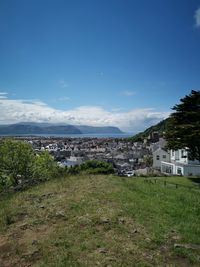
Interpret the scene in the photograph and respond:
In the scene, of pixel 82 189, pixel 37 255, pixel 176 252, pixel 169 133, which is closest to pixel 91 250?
pixel 37 255

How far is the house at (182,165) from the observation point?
42.6 metres

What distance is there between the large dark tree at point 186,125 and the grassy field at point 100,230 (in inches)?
661

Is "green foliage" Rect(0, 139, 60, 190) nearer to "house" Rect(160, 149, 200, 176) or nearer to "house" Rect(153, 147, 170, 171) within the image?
"house" Rect(160, 149, 200, 176)

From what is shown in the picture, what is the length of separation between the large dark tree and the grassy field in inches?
661

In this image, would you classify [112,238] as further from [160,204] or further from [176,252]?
[160,204]

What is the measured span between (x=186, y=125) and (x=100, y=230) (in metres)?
23.1

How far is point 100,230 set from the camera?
975 centimetres

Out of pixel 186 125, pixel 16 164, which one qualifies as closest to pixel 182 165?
pixel 186 125

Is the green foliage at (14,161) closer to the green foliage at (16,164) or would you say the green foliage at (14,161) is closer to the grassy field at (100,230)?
the green foliage at (16,164)

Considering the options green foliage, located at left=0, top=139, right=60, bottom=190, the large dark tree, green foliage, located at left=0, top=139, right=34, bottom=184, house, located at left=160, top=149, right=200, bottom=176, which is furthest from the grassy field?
house, located at left=160, top=149, right=200, bottom=176

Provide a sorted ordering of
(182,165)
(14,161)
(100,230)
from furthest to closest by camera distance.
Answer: (182,165) → (14,161) → (100,230)

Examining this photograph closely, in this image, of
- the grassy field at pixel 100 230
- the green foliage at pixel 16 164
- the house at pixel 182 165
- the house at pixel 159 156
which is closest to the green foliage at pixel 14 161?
the green foliage at pixel 16 164

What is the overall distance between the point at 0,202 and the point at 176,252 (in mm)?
10011

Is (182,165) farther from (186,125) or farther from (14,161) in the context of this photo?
(14,161)
